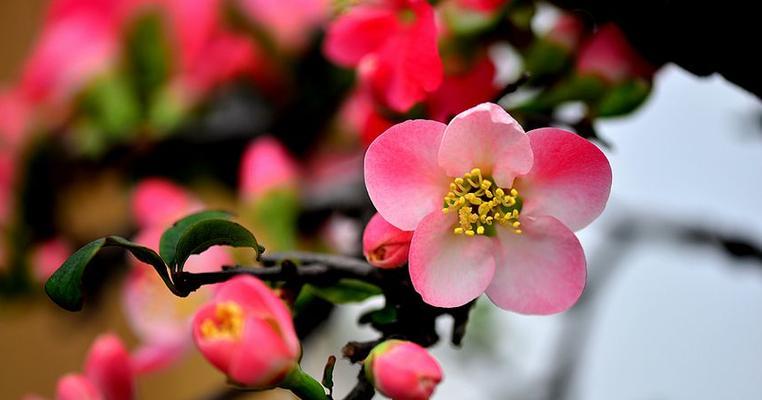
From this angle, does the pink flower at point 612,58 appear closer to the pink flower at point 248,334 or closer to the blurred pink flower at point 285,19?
the pink flower at point 248,334

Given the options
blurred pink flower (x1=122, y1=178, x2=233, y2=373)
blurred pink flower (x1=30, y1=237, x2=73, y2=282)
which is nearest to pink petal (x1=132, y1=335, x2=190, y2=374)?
blurred pink flower (x1=122, y1=178, x2=233, y2=373)

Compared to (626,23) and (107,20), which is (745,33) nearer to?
(626,23)

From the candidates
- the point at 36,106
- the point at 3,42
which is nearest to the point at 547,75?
the point at 36,106

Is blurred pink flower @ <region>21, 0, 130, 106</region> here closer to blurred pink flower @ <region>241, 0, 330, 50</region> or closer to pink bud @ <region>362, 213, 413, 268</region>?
blurred pink flower @ <region>241, 0, 330, 50</region>

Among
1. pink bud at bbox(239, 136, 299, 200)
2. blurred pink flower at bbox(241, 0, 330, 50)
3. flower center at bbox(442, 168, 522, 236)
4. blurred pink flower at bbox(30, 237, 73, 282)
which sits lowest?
blurred pink flower at bbox(30, 237, 73, 282)

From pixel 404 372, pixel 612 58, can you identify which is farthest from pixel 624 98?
pixel 404 372

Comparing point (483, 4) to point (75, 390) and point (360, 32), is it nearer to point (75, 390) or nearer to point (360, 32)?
point (360, 32)
